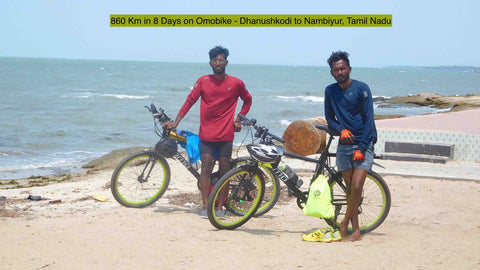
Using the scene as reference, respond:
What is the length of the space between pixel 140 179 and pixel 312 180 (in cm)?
220

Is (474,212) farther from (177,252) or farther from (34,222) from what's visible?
(34,222)

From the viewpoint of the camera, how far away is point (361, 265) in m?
4.72

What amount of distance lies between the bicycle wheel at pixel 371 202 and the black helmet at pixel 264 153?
2.18ft

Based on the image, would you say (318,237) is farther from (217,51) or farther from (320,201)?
(217,51)

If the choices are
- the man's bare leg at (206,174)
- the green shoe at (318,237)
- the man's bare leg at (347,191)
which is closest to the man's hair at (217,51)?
the man's bare leg at (206,174)

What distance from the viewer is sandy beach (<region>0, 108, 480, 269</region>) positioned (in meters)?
4.84

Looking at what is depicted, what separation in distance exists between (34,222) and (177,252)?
208cm

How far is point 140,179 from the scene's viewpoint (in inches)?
275

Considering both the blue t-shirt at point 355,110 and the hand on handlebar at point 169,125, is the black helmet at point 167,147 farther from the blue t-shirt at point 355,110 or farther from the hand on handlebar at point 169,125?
the blue t-shirt at point 355,110

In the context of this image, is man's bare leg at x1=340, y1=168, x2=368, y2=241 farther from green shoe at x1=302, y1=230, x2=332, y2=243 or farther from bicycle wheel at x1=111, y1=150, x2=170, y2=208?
bicycle wheel at x1=111, y1=150, x2=170, y2=208

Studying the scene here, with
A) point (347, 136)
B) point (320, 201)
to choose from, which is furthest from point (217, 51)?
point (320, 201)

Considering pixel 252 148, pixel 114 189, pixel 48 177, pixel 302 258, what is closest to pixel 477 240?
pixel 302 258

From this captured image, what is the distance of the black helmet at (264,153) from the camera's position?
19.2 feet

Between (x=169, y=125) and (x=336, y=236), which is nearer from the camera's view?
(x=336, y=236)
